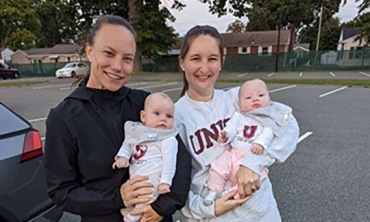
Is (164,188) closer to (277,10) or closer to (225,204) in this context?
(225,204)

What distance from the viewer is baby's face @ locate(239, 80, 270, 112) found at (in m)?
1.39

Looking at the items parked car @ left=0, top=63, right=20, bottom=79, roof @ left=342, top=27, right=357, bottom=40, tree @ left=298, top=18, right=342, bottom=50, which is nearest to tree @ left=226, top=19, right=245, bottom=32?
tree @ left=298, top=18, right=342, bottom=50

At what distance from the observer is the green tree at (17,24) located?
34.2 meters

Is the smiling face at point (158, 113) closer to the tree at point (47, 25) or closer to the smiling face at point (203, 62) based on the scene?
the smiling face at point (203, 62)

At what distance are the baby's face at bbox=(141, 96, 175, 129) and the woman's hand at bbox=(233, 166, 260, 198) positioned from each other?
0.43 metres

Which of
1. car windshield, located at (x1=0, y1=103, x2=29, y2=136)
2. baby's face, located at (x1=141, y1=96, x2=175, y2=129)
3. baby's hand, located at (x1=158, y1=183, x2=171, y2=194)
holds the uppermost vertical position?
baby's face, located at (x1=141, y1=96, x2=175, y2=129)

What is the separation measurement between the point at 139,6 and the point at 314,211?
21.6m

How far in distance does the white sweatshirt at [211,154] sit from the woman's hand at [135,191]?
249 millimetres

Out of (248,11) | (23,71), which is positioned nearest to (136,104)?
(248,11)

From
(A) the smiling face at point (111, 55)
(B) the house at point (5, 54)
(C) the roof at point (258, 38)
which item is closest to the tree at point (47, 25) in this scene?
(B) the house at point (5, 54)

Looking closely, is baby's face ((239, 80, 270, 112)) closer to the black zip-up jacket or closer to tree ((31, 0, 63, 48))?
the black zip-up jacket

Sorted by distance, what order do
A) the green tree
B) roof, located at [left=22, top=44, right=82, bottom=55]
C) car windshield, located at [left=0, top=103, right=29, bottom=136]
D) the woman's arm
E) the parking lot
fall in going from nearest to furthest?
1. the woman's arm
2. car windshield, located at [left=0, top=103, right=29, bottom=136]
3. the parking lot
4. the green tree
5. roof, located at [left=22, top=44, right=82, bottom=55]

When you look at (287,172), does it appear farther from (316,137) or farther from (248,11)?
(248,11)

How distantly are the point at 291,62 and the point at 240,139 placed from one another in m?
28.7
